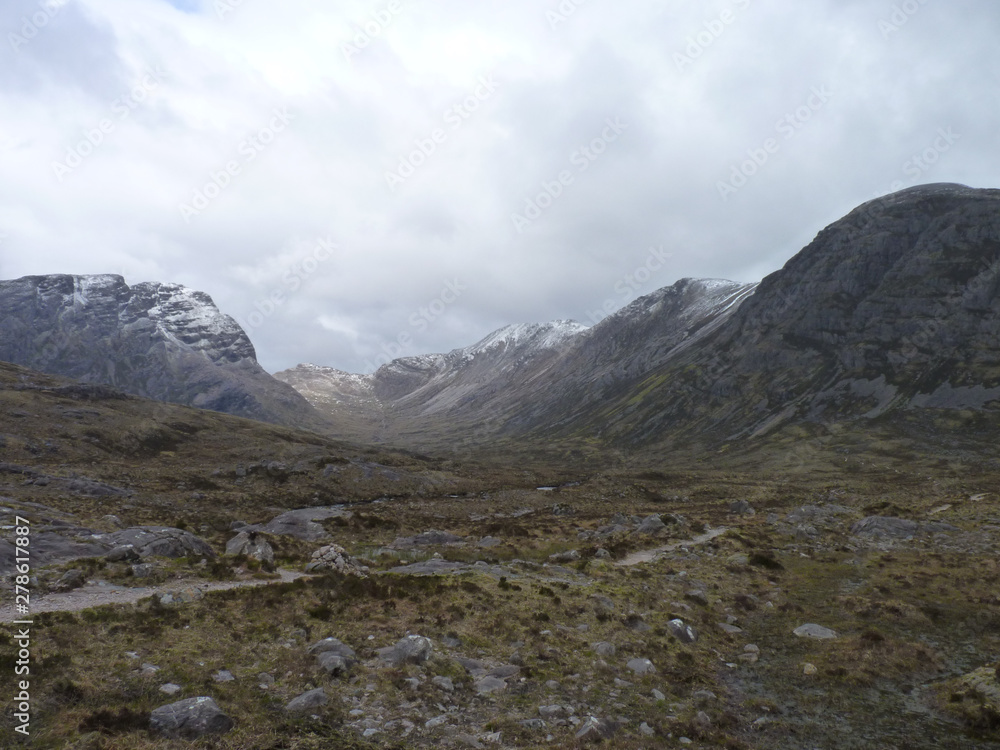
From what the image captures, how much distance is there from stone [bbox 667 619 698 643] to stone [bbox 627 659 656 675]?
350 centimetres

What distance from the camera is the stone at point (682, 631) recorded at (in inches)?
831

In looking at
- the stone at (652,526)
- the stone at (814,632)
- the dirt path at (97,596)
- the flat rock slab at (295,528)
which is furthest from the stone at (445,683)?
the stone at (652,526)

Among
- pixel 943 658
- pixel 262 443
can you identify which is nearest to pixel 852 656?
pixel 943 658

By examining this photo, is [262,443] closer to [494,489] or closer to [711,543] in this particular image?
[494,489]

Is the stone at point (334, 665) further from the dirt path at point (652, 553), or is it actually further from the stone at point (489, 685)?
the dirt path at point (652, 553)

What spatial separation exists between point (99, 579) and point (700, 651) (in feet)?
80.7

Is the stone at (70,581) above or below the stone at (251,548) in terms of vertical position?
above

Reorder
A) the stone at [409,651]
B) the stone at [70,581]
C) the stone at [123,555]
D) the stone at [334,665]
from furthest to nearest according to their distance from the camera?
the stone at [123,555] < the stone at [70,581] < the stone at [409,651] < the stone at [334,665]

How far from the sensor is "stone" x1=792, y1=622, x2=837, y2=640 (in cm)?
2150

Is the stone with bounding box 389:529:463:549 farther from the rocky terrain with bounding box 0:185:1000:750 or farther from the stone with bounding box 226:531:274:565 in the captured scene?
the stone with bounding box 226:531:274:565

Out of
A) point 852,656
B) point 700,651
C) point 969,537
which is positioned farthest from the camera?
point 969,537

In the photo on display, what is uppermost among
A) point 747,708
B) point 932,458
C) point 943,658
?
point 747,708

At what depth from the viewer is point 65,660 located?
13641 millimetres

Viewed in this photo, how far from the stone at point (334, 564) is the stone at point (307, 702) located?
14573mm
